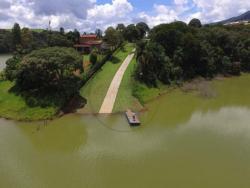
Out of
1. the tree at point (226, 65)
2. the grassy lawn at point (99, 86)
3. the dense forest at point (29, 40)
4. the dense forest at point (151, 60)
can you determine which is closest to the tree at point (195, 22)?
the dense forest at point (151, 60)

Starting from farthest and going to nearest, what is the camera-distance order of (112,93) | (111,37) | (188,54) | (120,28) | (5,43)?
(5,43) → (120,28) → (111,37) → (188,54) → (112,93)

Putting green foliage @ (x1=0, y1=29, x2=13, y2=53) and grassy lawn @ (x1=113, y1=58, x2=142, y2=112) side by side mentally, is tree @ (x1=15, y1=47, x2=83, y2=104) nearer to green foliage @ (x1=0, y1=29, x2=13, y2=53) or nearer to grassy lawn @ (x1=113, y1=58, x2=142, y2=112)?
grassy lawn @ (x1=113, y1=58, x2=142, y2=112)

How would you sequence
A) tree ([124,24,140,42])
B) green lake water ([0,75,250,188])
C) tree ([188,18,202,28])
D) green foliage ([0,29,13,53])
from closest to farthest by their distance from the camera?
1. green lake water ([0,75,250,188])
2. tree ([124,24,140,42])
3. tree ([188,18,202,28])
4. green foliage ([0,29,13,53])

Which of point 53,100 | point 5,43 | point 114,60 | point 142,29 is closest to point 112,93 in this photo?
point 53,100

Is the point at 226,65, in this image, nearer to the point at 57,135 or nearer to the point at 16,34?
the point at 57,135

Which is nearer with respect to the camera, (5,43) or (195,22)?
(195,22)

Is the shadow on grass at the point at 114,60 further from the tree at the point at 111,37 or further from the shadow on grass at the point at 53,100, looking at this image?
the shadow on grass at the point at 53,100

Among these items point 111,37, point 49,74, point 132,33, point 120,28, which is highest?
point 120,28

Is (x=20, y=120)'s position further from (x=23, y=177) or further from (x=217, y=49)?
(x=217, y=49)

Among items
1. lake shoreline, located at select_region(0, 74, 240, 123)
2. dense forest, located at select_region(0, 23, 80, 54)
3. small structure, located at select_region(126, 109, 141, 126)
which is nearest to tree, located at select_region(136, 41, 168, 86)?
lake shoreline, located at select_region(0, 74, 240, 123)
